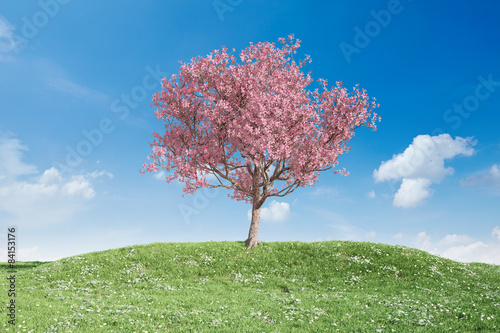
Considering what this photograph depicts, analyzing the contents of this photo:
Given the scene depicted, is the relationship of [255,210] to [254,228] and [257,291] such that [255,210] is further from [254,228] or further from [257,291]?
[257,291]

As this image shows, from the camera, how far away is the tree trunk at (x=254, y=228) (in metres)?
31.0

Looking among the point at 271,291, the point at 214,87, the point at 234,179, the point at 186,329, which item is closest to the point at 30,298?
the point at 186,329

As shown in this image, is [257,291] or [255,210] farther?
[255,210]

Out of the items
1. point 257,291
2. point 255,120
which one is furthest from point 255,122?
point 257,291

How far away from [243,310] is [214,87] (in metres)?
18.6

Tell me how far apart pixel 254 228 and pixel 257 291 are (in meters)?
9.60

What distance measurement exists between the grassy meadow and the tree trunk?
2.91 feet

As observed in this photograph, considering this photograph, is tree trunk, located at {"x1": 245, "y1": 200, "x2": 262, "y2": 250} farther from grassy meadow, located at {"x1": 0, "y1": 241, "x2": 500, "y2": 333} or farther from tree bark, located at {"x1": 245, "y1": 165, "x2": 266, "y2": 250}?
grassy meadow, located at {"x1": 0, "y1": 241, "x2": 500, "y2": 333}

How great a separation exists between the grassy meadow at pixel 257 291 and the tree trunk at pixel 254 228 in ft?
2.91

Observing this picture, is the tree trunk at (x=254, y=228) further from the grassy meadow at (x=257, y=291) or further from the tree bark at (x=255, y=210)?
the grassy meadow at (x=257, y=291)

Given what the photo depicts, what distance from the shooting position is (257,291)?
21.9 meters

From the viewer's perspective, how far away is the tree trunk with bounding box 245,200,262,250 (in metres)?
31.0

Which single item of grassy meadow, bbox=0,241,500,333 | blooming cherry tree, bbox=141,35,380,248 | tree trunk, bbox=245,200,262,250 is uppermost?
blooming cherry tree, bbox=141,35,380,248

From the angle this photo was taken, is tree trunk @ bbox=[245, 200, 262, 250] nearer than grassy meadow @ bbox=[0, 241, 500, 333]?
No
